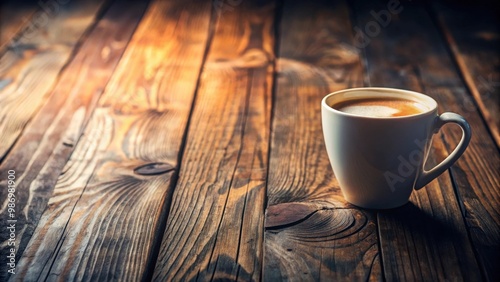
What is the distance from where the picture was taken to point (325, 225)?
0.84m

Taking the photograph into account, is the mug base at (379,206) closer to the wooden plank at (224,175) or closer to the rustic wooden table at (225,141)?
the rustic wooden table at (225,141)

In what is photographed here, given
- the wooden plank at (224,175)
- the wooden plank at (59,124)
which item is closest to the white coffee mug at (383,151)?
the wooden plank at (224,175)

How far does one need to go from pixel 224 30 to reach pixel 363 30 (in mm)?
420

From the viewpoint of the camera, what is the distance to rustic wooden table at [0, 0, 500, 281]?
78cm

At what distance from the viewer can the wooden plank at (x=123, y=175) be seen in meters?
0.78

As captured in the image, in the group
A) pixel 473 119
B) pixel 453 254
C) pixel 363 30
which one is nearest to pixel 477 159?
pixel 473 119

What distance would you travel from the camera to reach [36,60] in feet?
5.40

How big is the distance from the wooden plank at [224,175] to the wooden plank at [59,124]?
22 cm

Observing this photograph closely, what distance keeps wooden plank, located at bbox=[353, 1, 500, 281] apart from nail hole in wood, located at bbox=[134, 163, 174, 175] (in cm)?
38

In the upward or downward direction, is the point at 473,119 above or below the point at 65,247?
above

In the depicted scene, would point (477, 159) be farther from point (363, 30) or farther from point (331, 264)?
point (363, 30)

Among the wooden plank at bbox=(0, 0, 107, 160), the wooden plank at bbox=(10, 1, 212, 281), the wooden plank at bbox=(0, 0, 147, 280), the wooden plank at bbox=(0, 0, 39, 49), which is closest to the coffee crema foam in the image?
the wooden plank at bbox=(10, 1, 212, 281)

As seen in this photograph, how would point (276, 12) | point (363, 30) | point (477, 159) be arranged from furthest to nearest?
point (276, 12) → point (363, 30) → point (477, 159)

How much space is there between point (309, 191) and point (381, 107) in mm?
171
